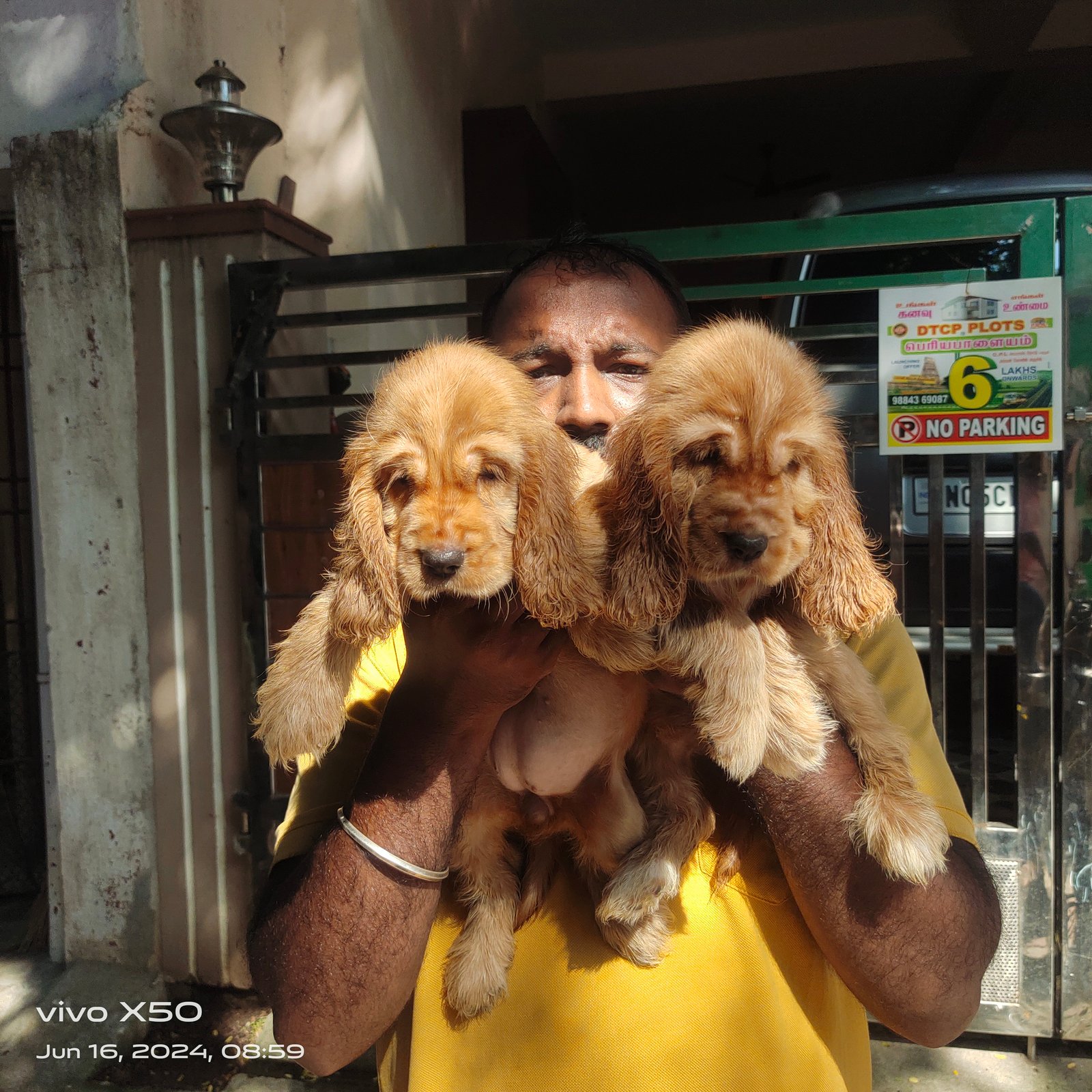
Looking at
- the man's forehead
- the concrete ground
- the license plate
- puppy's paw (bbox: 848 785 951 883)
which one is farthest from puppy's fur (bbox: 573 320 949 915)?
the concrete ground

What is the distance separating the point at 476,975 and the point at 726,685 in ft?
2.24

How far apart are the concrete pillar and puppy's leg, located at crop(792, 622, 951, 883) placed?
2.81 metres

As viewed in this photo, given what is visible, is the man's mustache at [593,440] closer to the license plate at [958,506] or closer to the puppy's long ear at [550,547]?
the puppy's long ear at [550,547]

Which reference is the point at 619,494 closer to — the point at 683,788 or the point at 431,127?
the point at 683,788

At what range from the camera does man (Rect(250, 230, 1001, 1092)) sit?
56.5 inches

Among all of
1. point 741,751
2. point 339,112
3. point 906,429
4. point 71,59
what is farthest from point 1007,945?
point 339,112

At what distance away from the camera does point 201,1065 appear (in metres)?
3.24

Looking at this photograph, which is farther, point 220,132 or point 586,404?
point 220,132

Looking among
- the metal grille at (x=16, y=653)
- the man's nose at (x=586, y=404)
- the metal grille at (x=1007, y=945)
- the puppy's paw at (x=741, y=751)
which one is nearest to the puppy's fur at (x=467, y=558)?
the man's nose at (x=586, y=404)

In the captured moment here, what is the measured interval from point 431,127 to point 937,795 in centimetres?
590

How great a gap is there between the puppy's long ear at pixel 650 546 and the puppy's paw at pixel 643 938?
0.53 meters

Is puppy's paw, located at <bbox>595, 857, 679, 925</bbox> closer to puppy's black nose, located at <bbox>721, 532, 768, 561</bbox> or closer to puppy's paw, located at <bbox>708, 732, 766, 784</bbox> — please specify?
puppy's paw, located at <bbox>708, 732, 766, 784</bbox>

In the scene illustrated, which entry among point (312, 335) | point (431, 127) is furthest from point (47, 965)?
point (431, 127)

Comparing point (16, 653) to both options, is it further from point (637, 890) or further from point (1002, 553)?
point (1002, 553)
